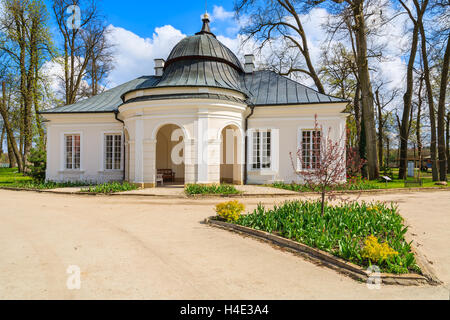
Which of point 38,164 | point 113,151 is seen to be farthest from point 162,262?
point 38,164

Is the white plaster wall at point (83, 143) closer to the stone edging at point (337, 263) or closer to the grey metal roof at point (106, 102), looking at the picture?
the grey metal roof at point (106, 102)

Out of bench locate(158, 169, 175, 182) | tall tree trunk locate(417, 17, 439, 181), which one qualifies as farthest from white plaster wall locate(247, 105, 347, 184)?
tall tree trunk locate(417, 17, 439, 181)

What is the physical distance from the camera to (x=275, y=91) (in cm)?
1783

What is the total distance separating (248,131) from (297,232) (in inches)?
444

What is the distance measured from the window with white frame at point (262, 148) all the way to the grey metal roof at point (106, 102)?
698 cm

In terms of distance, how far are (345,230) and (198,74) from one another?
12619 millimetres

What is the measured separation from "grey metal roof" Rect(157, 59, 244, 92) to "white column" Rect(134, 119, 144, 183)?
2.44 meters

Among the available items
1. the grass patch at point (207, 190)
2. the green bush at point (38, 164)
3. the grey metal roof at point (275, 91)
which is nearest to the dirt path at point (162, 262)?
the grass patch at point (207, 190)

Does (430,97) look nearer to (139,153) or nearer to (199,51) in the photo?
(199,51)

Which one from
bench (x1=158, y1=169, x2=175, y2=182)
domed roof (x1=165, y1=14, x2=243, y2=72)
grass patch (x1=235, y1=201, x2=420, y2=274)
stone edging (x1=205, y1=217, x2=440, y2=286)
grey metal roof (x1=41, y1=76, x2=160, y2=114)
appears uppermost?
domed roof (x1=165, y1=14, x2=243, y2=72)

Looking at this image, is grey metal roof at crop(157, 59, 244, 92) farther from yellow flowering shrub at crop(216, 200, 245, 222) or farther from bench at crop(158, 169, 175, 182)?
yellow flowering shrub at crop(216, 200, 245, 222)

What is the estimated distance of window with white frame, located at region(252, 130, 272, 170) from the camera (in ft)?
54.0

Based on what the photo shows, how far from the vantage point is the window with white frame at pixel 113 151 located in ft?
58.4
